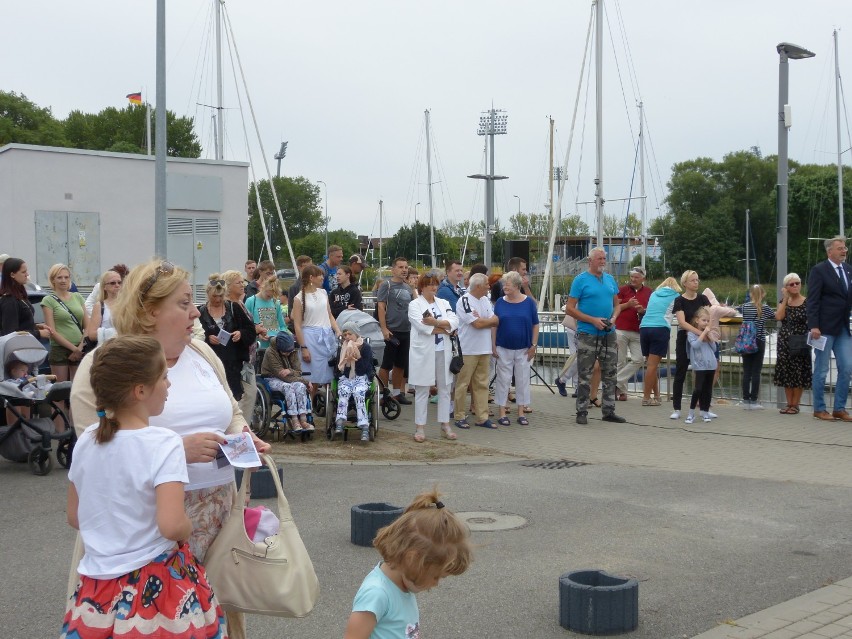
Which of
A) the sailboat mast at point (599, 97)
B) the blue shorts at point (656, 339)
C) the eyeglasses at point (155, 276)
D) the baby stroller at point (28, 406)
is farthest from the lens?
the sailboat mast at point (599, 97)

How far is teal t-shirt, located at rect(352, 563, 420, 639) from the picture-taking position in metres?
3.47

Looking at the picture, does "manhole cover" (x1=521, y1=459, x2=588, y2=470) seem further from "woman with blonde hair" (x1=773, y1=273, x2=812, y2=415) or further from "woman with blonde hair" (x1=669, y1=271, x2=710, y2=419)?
"woman with blonde hair" (x1=773, y1=273, x2=812, y2=415)

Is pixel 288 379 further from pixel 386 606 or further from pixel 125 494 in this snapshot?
pixel 125 494

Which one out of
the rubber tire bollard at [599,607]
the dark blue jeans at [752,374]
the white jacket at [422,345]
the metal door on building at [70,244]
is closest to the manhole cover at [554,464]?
the white jacket at [422,345]

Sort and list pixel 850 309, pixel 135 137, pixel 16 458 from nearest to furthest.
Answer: pixel 16 458, pixel 850 309, pixel 135 137

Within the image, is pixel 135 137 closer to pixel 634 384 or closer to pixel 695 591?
pixel 634 384

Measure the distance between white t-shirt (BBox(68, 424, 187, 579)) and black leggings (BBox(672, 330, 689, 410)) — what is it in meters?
11.4

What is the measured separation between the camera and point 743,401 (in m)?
15.6

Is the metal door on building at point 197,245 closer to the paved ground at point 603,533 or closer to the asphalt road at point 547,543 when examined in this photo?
the paved ground at point 603,533

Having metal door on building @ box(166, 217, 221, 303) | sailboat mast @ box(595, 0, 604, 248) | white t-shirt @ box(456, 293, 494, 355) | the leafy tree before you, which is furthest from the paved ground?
the leafy tree

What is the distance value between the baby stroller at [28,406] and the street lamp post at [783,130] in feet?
38.7

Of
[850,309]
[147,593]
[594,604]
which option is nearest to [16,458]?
[594,604]

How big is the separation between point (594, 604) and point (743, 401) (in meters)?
10.9

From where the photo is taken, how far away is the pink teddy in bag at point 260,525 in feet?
12.5
